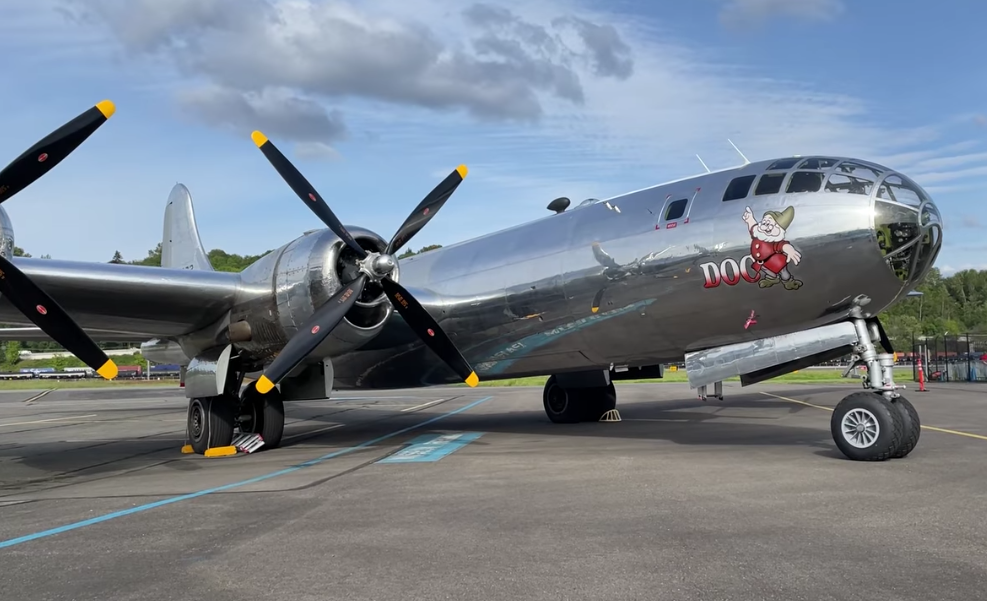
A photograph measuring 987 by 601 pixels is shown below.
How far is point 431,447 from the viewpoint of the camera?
12875mm

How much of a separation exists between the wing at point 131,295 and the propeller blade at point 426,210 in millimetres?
2916

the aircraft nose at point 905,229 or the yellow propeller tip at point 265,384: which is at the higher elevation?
the aircraft nose at point 905,229

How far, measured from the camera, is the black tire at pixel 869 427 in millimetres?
9086

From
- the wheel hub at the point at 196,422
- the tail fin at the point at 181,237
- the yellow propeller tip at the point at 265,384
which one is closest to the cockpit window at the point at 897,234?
the yellow propeller tip at the point at 265,384

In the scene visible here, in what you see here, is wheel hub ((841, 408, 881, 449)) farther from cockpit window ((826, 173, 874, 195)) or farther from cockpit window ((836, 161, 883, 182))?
cockpit window ((836, 161, 883, 182))

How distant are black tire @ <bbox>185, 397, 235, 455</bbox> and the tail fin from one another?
569 cm

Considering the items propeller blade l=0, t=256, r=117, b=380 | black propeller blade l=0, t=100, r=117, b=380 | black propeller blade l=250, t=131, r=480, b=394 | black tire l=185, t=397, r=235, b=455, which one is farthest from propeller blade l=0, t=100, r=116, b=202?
black tire l=185, t=397, r=235, b=455

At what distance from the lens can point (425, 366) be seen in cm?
1517

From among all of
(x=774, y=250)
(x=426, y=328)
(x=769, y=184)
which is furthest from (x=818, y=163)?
(x=426, y=328)

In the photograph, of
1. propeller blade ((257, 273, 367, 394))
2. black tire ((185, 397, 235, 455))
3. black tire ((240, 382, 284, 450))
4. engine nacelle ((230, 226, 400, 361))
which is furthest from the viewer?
black tire ((240, 382, 284, 450))

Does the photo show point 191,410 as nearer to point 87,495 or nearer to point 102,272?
point 102,272

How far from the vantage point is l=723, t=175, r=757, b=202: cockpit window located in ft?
35.3

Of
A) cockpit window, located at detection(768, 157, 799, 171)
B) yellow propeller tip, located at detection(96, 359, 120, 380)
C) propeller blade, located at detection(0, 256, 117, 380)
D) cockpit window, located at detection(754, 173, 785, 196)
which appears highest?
cockpit window, located at detection(768, 157, 799, 171)

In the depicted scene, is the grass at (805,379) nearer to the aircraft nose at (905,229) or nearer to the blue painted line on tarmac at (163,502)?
the blue painted line on tarmac at (163,502)
